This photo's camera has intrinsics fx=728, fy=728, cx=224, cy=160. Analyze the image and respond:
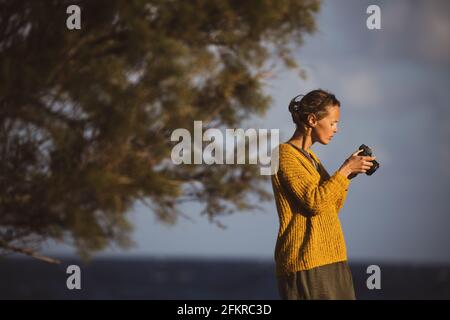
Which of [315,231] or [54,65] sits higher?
[54,65]

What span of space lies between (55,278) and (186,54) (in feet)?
89.5

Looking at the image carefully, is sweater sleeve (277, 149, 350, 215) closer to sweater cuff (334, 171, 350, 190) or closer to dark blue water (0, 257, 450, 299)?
sweater cuff (334, 171, 350, 190)

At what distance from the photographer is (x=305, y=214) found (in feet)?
4.70

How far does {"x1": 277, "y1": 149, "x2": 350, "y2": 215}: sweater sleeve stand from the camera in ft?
4.54

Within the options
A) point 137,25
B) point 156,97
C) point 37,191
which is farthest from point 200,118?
point 37,191

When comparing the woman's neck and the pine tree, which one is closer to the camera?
the woman's neck

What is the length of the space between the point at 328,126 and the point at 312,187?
5.7 inches

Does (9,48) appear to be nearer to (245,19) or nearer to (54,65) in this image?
(54,65)

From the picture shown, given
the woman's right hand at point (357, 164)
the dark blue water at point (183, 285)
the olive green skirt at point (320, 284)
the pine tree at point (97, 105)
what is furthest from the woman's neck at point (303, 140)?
the dark blue water at point (183, 285)

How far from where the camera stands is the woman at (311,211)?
140cm

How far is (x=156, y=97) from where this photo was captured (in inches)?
112

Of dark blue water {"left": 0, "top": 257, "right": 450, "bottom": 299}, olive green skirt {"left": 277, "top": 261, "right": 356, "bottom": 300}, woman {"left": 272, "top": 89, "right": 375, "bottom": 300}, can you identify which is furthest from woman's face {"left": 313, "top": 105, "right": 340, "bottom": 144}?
dark blue water {"left": 0, "top": 257, "right": 450, "bottom": 299}

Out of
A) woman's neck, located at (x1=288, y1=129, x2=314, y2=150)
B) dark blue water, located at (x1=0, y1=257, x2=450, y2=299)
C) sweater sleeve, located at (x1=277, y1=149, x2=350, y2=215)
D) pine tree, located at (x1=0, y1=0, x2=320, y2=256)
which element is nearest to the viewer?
sweater sleeve, located at (x1=277, y1=149, x2=350, y2=215)
